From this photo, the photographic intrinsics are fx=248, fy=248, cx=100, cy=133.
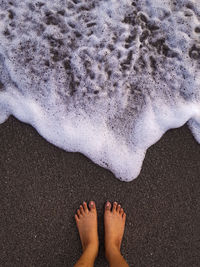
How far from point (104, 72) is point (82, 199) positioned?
655 millimetres

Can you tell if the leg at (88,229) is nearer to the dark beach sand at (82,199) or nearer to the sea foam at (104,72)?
the dark beach sand at (82,199)

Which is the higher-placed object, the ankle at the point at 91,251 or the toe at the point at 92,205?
the toe at the point at 92,205

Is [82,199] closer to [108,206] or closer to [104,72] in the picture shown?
[108,206]

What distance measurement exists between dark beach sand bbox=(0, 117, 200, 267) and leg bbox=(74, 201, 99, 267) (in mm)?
31

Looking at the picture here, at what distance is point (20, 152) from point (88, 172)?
1.13 feet

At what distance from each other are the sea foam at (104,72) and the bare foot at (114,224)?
17cm

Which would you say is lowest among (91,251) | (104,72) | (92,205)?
(91,251)

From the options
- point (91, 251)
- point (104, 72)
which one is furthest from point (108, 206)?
point (104, 72)

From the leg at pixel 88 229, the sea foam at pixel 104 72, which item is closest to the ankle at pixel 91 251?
the leg at pixel 88 229

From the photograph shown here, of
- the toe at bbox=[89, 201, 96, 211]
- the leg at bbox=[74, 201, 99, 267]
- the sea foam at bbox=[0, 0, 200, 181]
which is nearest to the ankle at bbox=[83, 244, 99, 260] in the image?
the leg at bbox=[74, 201, 99, 267]

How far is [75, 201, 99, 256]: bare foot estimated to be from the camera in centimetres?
120

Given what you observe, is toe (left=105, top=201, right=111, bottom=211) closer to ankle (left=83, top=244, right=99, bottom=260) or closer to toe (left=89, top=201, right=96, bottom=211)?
toe (left=89, top=201, right=96, bottom=211)

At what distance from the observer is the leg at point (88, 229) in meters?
1.18

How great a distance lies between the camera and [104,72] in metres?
1.28
